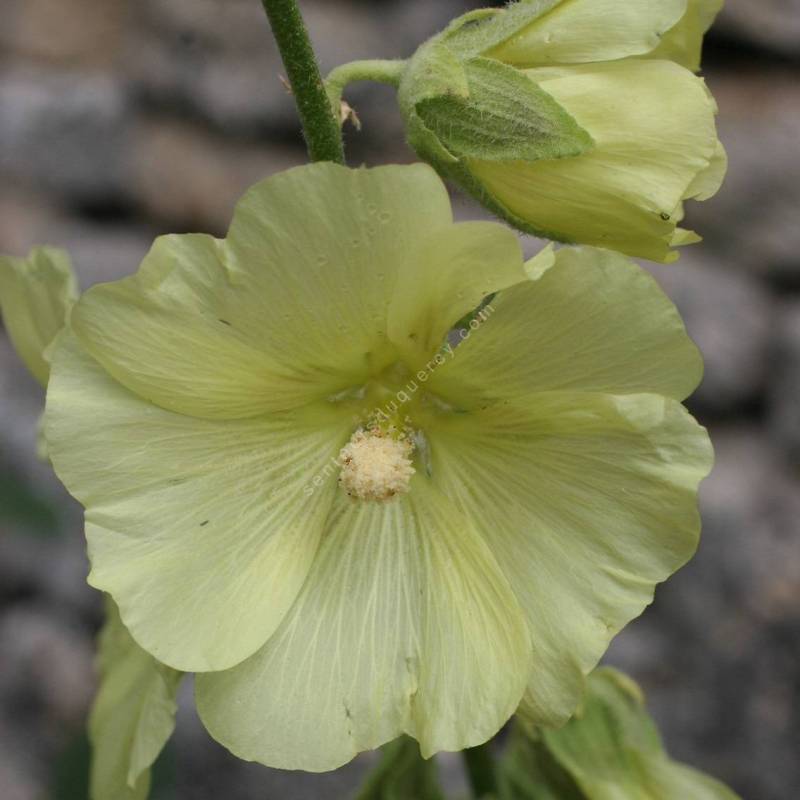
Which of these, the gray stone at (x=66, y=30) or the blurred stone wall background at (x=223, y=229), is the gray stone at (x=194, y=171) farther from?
the gray stone at (x=66, y=30)

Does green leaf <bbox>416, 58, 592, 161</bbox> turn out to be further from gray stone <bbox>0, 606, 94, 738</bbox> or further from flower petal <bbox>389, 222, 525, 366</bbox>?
gray stone <bbox>0, 606, 94, 738</bbox>

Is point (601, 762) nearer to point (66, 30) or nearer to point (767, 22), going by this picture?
point (767, 22)

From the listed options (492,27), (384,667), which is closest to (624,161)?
(492,27)

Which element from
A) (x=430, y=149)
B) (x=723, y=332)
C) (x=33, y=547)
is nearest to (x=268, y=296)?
(x=430, y=149)

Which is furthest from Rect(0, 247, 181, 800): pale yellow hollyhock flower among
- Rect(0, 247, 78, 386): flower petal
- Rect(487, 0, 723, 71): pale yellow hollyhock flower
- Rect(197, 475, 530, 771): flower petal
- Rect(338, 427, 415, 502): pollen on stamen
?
Rect(487, 0, 723, 71): pale yellow hollyhock flower

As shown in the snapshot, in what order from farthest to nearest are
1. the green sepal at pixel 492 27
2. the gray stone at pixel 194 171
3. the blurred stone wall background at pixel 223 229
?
the gray stone at pixel 194 171, the blurred stone wall background at pixel 223 229, the green sepal at pixel 492 27

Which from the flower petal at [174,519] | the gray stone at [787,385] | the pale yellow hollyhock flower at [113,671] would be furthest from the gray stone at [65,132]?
the flower petal at [174,519]
